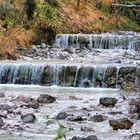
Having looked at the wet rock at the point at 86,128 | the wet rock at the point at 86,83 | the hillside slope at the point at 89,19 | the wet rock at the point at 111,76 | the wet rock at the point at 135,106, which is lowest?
the wet rock at the point at 86,83

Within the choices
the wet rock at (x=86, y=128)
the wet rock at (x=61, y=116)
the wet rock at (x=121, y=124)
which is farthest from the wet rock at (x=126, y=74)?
the wet rock at (x=86, y=128)

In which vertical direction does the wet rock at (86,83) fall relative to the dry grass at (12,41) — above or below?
below

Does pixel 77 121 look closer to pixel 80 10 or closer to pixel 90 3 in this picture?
pixel 80 10

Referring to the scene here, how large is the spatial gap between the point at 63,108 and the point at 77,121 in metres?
1.60

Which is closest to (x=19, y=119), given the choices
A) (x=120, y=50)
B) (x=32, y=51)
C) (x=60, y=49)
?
(x=32, y=51)

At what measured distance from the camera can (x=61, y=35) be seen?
26438 mm

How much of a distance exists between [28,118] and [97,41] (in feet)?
52.1

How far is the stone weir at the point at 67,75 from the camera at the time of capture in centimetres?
1716

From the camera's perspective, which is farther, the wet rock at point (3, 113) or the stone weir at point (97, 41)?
the stone weir at point (97, 41)

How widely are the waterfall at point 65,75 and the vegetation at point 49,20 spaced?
7.08ft

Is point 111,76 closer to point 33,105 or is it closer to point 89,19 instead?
point 33,105

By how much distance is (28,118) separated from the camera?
1076cm

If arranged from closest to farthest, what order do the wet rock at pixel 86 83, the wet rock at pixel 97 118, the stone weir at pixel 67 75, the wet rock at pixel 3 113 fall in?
the wet rock at pixel 97 118, the wet rock at pixel 3 113, the stone weir at pixel 67 75, the wet rock at pixel 86 83

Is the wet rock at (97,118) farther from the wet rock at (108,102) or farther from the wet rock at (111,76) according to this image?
the wet rock at (111,76)
